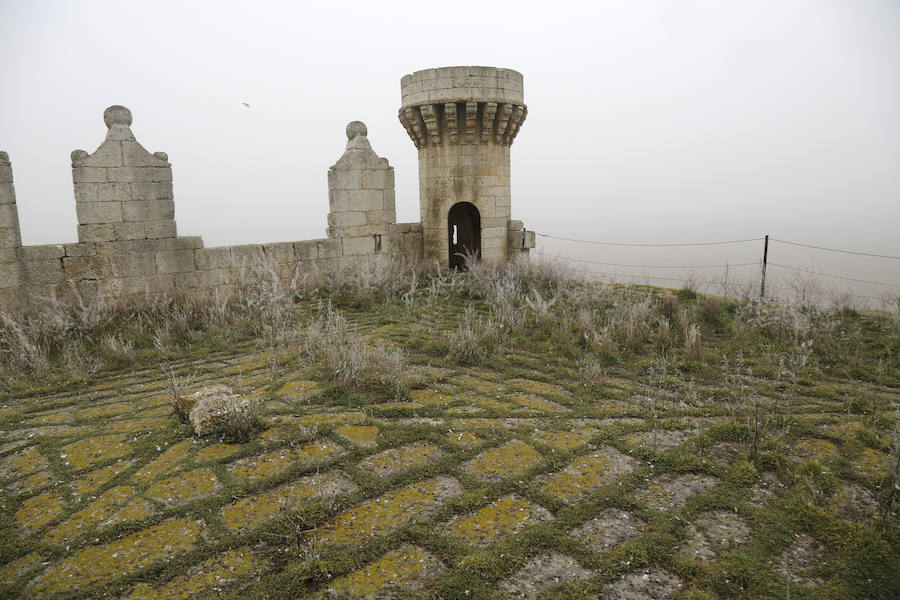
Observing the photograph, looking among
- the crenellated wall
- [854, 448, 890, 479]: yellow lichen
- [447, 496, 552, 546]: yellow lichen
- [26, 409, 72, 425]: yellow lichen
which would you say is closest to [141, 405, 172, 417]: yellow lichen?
[26, 409, 72, 425]: yellow lichen

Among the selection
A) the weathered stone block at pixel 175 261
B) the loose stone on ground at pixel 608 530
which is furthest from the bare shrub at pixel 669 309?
the weathered stone block at pixel 175 261

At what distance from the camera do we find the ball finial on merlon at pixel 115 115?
7680 mm

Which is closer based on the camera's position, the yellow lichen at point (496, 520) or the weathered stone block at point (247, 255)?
the yellow lichen at point (496, 520)

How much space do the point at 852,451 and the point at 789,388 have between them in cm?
146

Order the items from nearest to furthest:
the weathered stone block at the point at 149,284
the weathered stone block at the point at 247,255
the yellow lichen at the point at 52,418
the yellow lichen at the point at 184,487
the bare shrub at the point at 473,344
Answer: the yellow lichen at the point at 184,487 → the yellow lichen at the point at 52,418 → the bare shrub at the point at 473,344 → the weathered stone block at the point at 149,284 → the weathered stone block at the point at 247,255

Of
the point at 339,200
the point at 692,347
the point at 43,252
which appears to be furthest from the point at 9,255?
the point at 692,347

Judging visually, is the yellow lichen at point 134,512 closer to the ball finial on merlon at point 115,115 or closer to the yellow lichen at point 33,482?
the yellow lichen at point 33,482

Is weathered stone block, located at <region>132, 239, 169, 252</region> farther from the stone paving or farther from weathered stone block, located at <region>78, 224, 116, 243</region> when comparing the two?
the stone paving

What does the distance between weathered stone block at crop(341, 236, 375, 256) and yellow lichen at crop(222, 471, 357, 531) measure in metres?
7.01

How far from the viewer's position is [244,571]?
262 centimetres

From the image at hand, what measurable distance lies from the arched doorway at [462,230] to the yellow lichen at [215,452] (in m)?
10.2

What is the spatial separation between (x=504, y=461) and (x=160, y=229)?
686 centimetres

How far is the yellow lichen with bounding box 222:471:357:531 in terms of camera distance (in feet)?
9.80

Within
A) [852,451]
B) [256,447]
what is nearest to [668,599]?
[852,451]
